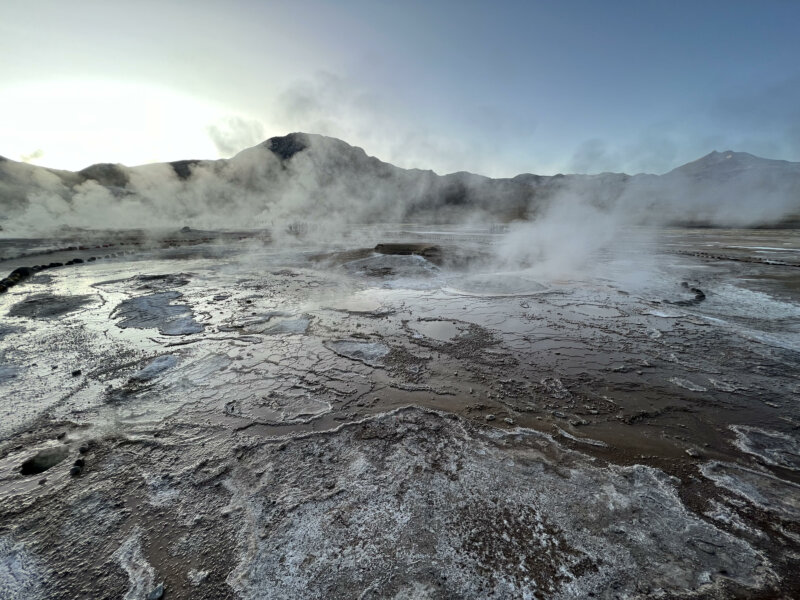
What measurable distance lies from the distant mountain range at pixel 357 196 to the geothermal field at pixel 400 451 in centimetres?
2438

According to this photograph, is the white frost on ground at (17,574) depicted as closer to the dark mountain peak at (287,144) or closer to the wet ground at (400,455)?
the wet ground at (400,455)

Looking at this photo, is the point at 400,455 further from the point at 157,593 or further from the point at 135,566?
the point at 135,566

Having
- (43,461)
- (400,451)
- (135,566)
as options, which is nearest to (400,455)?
(400,451)

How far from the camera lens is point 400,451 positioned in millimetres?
3258

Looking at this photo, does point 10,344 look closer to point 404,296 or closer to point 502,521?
point 404,296

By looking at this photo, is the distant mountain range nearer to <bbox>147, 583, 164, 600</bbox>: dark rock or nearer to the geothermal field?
the geothermal field

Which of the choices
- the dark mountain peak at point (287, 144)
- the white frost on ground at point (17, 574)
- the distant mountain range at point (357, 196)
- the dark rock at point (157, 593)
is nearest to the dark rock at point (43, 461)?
the white frost on ground at point (17, 574)

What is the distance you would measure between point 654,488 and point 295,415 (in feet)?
12.0

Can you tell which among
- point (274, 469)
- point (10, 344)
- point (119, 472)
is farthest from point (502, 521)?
point (10, 344)

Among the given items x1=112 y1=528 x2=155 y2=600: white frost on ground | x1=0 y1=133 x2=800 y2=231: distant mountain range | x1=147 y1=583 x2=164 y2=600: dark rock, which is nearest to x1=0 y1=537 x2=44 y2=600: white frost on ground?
x1=112 y1=528 x2=155 y2=600: white frost on ground

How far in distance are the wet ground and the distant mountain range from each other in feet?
80.8

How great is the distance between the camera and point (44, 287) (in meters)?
10.5

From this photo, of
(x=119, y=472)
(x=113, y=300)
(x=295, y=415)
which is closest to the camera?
(x=119, y=472)

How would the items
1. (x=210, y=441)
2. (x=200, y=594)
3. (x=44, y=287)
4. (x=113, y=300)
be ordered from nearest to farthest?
→ (x=200, y=594) < (x=210, y=441) < (x=113, y=300) < (x=44, y=287)
